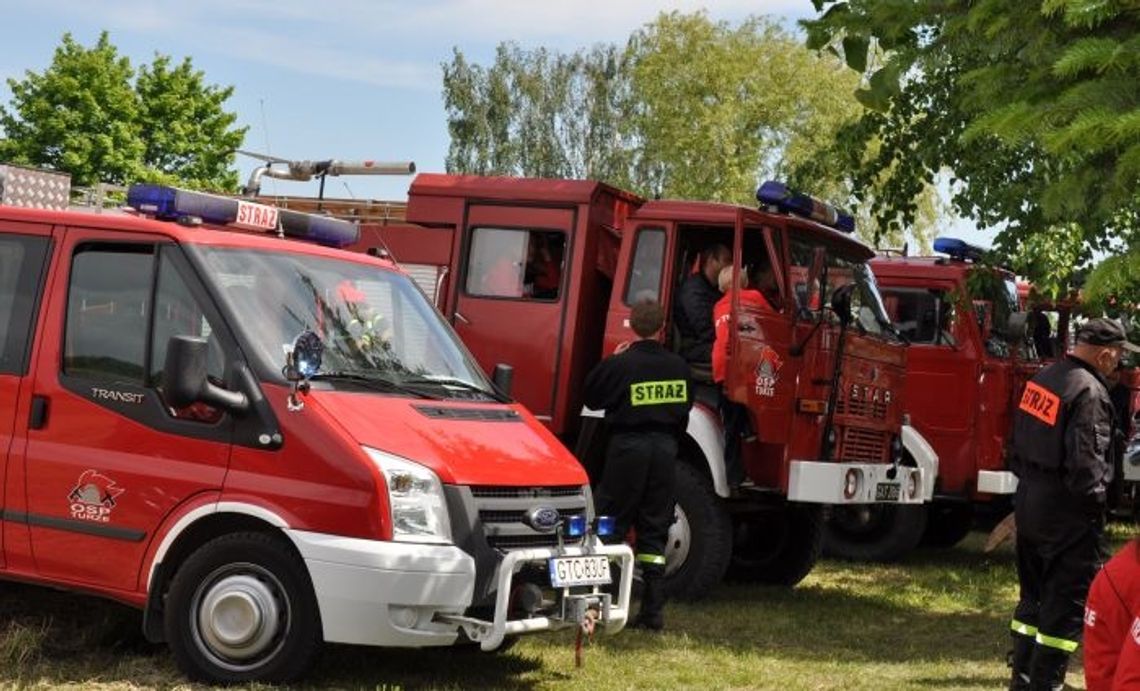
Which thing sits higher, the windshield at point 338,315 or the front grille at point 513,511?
the windshield at point 338,315

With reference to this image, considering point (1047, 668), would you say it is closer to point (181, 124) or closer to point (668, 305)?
point (668, 305)

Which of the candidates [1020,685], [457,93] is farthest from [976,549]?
[457,93]

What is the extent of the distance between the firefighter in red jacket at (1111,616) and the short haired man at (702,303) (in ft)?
20.0

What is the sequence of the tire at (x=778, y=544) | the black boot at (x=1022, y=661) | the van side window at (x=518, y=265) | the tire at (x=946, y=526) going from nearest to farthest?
the black boot at (x=1022, y=661), the van side window at (x=518, y=265), the tire at (x=778, y=544), the tire at (x=946, y=526)

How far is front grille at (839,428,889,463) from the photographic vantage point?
10941 millimetres

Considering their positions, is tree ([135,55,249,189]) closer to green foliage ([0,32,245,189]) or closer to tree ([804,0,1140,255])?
green foliage ([0,32,245,189])

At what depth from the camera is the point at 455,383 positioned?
779 cm

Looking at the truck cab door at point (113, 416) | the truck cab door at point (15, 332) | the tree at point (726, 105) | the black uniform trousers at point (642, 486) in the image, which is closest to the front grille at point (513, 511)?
the truck cab door at point (113, 416)

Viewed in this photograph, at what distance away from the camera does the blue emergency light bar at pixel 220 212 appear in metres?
7.50

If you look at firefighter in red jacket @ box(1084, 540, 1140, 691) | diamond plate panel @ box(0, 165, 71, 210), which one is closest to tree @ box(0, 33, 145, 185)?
diamond plate panel @ box(0, 165, 71, 210)

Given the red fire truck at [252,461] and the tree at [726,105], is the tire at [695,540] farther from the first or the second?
the tree at [726,105]

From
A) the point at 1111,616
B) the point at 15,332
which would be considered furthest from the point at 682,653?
the point at 1111,616

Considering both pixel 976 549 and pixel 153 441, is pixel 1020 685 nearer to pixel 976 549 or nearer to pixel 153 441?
pixel 153 441

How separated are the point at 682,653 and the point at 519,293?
2979 mm
